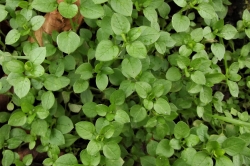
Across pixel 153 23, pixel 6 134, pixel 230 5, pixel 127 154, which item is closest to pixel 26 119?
pixel 6 134

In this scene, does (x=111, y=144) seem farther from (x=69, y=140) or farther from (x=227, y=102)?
(x=227, y=102)

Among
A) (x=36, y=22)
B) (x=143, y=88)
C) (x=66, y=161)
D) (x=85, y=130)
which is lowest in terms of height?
(x=66, y=161)

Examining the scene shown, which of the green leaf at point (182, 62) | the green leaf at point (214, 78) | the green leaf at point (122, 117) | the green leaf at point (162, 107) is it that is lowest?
the green leaf at point (122, 117)

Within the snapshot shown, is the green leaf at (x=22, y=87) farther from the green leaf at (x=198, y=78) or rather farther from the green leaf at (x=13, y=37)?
the green leaf at (x=198, y=78)

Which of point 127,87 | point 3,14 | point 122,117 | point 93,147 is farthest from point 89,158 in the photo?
point 3,14

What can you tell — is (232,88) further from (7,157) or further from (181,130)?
(7,157)

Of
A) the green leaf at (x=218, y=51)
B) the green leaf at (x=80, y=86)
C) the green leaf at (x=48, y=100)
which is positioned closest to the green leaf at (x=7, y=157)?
the green leaf at (x=48, y=100)
